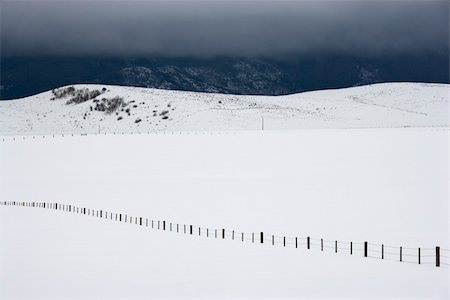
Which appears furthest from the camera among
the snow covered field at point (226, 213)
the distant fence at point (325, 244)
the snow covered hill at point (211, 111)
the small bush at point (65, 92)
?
the small bush at point (65, 92)

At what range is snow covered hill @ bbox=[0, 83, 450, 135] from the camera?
148m

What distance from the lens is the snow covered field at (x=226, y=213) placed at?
2488cm

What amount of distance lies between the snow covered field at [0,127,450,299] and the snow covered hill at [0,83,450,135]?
137ft

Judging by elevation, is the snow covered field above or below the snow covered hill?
below

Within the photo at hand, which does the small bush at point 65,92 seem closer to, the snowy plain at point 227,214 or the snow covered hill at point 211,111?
the snow covered hill at point 211,111

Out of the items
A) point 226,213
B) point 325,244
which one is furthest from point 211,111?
point 325,244

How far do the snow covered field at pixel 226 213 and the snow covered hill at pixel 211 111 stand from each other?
41.7 meters

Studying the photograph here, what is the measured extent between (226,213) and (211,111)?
351 ft

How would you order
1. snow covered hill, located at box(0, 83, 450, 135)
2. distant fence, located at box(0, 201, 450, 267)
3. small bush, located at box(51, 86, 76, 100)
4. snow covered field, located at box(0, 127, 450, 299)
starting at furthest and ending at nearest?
small bush, located at box(51, 86, 76, 100)
snow covered hill, located at box(0, 83, 450, 135)
distant fence, located at box(0, 201, 450, 267)
snow covered field, located at box(0, 127, 450, 299)

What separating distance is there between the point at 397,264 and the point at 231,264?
260 inches

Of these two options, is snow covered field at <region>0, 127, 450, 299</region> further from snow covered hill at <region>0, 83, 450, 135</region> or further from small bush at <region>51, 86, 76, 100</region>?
small bush at <region>51, 86, 76, 100</region>

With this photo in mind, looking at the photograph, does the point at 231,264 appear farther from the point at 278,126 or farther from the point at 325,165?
the point at 278,126

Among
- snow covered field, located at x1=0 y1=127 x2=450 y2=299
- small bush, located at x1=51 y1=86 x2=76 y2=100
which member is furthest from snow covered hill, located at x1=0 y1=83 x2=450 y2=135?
snow covered field, located at x1=0 y1=127 x2=450 y2=299

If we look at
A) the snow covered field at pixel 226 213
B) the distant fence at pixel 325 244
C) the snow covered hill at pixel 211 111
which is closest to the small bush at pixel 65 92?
the snow covered hill at pixel 211 111
